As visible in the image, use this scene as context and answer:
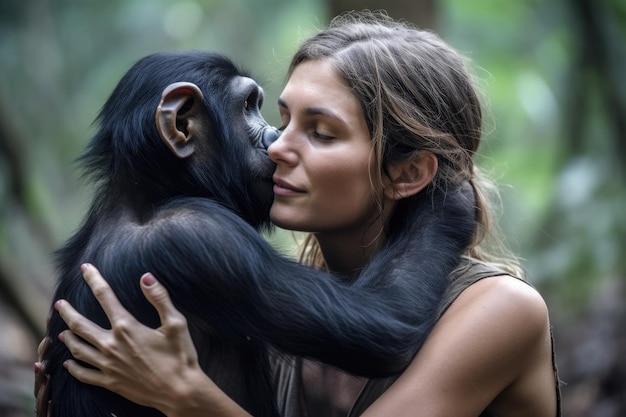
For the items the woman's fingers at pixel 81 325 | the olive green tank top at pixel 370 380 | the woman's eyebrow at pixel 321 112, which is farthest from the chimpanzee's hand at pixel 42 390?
the woman's eyebrow at pixel 321 112

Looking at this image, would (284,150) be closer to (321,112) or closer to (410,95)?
(321,112)

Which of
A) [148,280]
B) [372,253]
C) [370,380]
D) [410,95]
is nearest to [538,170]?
[372,253]

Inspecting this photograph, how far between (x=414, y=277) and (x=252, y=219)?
2.77 ft

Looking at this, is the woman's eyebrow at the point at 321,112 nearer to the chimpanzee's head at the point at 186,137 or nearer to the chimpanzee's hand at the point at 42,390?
the chimpanzee's head at the point at 186,137

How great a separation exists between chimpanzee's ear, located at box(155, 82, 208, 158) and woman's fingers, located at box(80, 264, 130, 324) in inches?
25.9

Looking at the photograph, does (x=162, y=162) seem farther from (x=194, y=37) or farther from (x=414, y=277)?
(x=194, y=37)

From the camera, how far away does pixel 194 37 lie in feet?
79.8

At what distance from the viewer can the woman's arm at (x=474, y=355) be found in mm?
3273

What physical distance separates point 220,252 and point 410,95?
103cm

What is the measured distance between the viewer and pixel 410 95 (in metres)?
3.78

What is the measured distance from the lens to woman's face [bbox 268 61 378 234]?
3678 mm

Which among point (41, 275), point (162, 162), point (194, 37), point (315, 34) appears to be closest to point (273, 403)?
point (162, 162)

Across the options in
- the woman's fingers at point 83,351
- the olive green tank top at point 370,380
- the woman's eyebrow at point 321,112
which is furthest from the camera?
the woman's eyebrow at point 321,112

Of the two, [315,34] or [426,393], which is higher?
[315,34]
